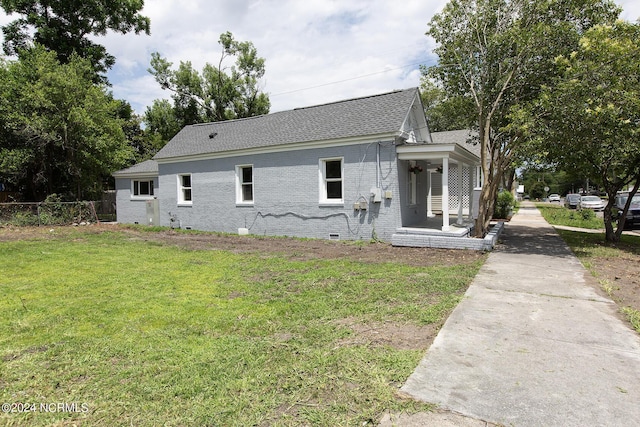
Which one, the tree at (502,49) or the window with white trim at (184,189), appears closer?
the tree at (502,49)

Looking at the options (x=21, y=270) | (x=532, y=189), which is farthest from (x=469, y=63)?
(x=532, y=189)

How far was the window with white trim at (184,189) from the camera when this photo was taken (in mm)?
16562

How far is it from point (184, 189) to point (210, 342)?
1406 cm

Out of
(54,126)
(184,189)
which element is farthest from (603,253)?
(54,126)

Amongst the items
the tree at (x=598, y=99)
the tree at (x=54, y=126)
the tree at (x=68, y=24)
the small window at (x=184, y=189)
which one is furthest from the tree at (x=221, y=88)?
the tree at (x=598, y=99)

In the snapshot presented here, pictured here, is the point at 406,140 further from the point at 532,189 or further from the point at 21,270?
the point at 532,189

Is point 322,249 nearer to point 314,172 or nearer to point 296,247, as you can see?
point 296,247

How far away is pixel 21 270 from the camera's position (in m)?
7.62

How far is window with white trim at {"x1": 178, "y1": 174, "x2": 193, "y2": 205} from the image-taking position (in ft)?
54.3

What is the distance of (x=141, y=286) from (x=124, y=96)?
88.1ft

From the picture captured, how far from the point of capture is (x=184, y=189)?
16.7 m

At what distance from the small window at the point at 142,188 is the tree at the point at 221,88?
1537cm

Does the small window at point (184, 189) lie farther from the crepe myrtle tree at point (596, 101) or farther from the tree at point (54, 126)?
the crepe myrtle tree at point (596, 101)

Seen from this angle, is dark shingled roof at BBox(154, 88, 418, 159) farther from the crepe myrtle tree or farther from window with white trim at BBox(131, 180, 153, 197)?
the crepe myrtle tree
